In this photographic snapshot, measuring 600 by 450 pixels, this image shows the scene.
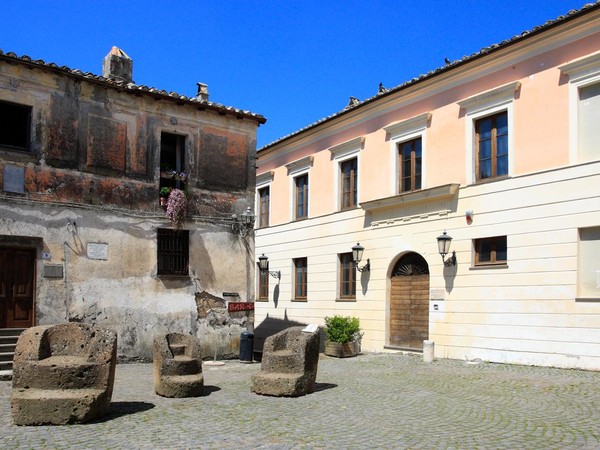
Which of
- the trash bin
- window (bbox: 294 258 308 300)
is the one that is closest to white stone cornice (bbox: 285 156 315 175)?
window (bbox: 294 258 308 300)

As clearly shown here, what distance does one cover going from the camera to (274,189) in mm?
23984

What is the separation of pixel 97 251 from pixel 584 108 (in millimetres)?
→ 11542

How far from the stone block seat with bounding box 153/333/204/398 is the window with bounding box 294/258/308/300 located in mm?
11877

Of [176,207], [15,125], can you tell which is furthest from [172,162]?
[15,125]

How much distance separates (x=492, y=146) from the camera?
599 inches

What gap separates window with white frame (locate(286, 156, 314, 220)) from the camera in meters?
22.1

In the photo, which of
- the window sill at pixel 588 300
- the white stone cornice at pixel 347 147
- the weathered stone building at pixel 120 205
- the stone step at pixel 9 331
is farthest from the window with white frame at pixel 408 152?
the stone step at pixel 9 331

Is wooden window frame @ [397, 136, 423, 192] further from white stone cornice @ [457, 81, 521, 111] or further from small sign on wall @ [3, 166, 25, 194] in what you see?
small sign on wall @ [3, 166, 25, 194]

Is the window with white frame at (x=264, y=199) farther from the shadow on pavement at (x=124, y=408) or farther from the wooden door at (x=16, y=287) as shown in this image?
the shadow on pavement at (x=124, y=408)

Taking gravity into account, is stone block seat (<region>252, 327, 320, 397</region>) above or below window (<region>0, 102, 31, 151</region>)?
below

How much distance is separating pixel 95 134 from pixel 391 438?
10.8 m

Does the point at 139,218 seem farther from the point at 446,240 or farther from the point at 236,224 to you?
the point at 446,240

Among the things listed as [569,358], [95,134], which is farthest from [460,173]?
[95,134]

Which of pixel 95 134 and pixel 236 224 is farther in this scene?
pixel 236 224
